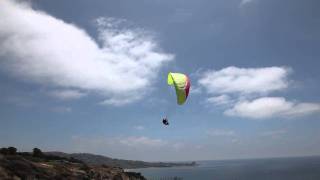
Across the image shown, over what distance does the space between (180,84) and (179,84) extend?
0.17 meters

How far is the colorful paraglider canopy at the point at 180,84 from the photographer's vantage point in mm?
36106

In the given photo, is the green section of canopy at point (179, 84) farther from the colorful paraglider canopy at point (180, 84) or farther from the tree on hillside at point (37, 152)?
the tree on hillside at point (37, 152)

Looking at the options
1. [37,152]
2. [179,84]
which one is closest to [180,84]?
[179,84]

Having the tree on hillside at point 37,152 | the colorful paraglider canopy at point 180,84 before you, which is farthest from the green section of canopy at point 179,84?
the tree on hillside at point 37,152

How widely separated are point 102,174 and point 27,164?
83.5 feet

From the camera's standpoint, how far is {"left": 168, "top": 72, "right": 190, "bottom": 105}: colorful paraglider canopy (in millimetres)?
36106

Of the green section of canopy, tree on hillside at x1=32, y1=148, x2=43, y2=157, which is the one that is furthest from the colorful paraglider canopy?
tree on hillside at x1=32, y1=148, x2=43, y2=157

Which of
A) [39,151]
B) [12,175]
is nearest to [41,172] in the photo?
[12,175]

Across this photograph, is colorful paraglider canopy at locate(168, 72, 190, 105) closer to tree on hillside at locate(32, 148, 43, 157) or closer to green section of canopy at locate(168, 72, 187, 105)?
green section of canopy at locate(168, 72, 187, 105)

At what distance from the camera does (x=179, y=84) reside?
1425 inches

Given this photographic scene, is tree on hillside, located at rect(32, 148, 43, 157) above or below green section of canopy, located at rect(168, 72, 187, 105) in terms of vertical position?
below

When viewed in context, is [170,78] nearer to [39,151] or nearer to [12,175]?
[12,175]

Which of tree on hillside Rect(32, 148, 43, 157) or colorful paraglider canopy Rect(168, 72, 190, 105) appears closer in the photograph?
colorful paraglider canopy Rect(168, 72, 190, 105)

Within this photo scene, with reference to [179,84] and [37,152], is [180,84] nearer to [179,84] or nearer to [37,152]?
[179,84]
